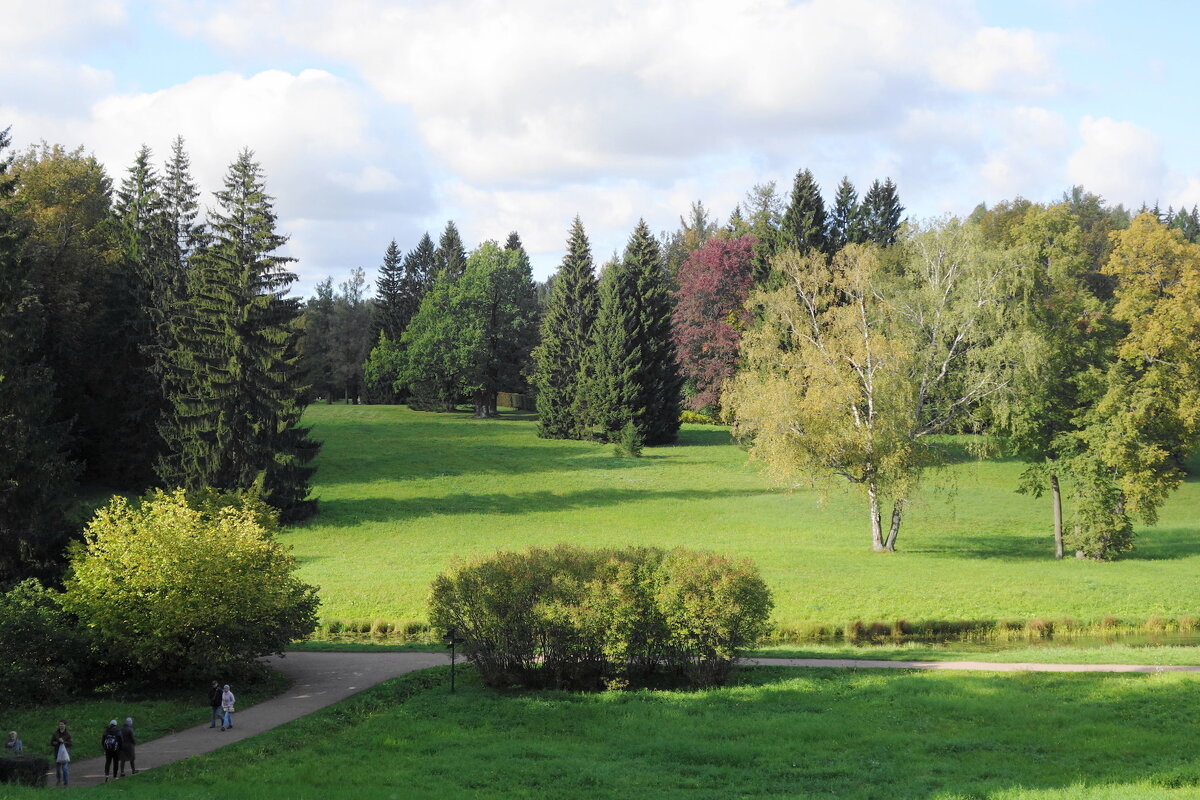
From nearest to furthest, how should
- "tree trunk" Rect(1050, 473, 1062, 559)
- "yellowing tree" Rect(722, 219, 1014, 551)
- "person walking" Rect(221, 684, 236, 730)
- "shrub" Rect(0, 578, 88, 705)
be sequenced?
"person walking" Rect(221, 684, 236, 730) → "shrub" Rect(0, 578, 88, 705) → "yellowing tree" Rect(722, 219, 1014, 551) → "tree trunk" Rect(1050, 473, 1062, 559)

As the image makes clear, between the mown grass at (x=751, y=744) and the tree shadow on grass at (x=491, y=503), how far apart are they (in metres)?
27.3

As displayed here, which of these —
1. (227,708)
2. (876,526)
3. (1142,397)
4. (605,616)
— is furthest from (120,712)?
(1142,397)

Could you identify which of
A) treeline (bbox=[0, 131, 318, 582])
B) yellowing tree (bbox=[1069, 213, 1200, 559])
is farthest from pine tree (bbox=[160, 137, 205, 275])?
yellowing tree (bbox=[1069, 213, 1200, 559])

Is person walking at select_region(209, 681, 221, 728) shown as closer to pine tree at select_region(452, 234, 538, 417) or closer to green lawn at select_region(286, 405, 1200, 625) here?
green lawn at select_region(286, 405, 1200, 625)

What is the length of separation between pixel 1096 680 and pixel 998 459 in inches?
1845

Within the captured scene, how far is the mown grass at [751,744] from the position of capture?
15914mm

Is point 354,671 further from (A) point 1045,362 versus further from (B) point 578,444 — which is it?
(B) point 578,444

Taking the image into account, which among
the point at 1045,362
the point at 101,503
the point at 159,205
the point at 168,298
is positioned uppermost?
the point at 159,205

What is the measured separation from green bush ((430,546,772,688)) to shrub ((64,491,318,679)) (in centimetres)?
446

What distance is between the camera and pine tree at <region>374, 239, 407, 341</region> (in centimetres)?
11112

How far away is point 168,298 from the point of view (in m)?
53.6

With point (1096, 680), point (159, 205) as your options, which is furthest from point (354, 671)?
point (159, 205)

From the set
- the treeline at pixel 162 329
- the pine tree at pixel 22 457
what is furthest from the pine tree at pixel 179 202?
the pine tree at pixel 22 457

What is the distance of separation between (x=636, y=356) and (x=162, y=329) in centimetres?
3248
